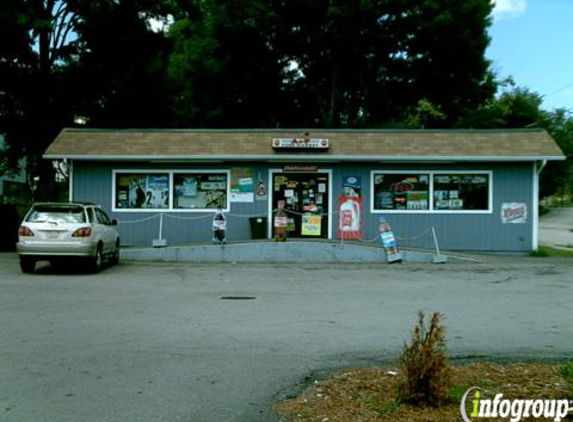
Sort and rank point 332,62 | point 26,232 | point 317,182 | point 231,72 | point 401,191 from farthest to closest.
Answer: point 231,72 < point 332,62 < point 317,182 < point 401,191 < point 26,232

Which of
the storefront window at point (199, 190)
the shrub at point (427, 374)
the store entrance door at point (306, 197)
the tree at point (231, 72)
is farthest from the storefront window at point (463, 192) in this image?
the shrub at point (427, 374)

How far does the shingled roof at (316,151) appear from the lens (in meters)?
21.5

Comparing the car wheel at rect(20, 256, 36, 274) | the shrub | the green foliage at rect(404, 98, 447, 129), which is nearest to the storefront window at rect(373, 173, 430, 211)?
the car wheel at rect(20, 256, 36, 274)

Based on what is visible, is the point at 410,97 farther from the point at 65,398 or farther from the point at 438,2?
the point at 65,398

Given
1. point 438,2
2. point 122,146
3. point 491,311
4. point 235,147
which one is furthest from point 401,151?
point 438,2

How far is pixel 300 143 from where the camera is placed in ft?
70.8

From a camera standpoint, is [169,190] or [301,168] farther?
[169,190]

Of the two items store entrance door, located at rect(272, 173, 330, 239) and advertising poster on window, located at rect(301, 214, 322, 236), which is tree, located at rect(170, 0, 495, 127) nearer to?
store entrance door, located at rect(272, 173, 330, 239)

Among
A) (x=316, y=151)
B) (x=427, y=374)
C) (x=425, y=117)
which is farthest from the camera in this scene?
(x=425, y=117)

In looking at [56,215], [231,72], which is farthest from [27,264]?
[231,72]

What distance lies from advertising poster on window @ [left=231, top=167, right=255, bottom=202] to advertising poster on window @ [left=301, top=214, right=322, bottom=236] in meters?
1.94

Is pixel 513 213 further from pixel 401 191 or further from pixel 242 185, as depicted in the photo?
pixel 242 185

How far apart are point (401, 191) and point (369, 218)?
1.43m

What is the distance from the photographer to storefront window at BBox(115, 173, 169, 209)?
2270cm
